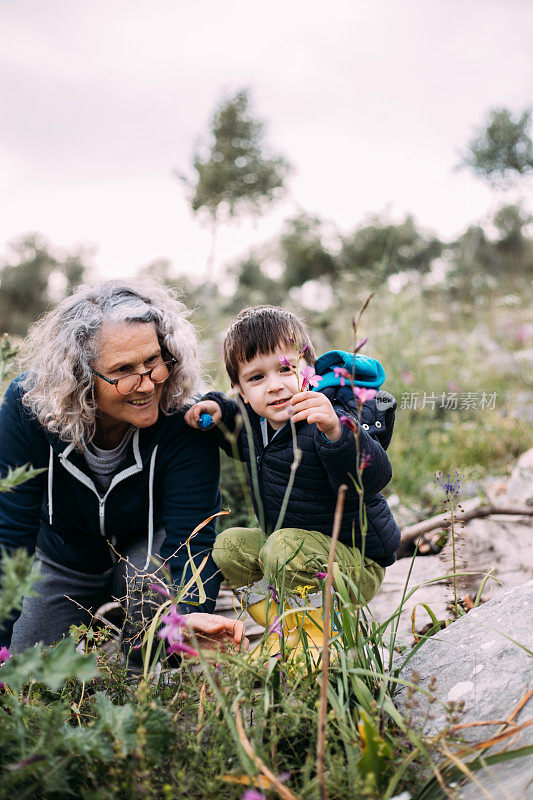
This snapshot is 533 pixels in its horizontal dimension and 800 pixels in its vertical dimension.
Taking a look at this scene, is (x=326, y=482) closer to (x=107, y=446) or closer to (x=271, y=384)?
(x=271, y=384)

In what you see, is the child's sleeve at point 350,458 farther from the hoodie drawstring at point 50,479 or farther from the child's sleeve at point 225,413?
the hoodie drawstring at point 50,479

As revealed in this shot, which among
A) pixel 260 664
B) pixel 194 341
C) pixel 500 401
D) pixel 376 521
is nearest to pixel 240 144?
pixel 500 401

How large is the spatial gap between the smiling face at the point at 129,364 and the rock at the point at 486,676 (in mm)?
1288

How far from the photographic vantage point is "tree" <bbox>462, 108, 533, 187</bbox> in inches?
449

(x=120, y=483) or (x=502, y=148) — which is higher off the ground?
(x=502, y=148)

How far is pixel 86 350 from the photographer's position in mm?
2236

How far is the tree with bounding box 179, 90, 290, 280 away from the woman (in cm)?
783

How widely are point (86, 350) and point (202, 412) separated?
51cm

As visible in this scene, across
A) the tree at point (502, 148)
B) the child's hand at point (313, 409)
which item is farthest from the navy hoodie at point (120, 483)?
the tree at point (502, 148)

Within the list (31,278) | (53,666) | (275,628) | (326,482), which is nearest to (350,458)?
(326,482)

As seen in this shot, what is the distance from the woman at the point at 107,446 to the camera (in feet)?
7.31

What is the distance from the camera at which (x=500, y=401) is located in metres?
5.48

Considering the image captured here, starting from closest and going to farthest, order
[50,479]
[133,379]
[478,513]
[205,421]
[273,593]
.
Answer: [273,593], [133,379], [205,421], [50,479], [478,513]

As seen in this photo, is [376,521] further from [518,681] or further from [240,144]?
[240,144]
